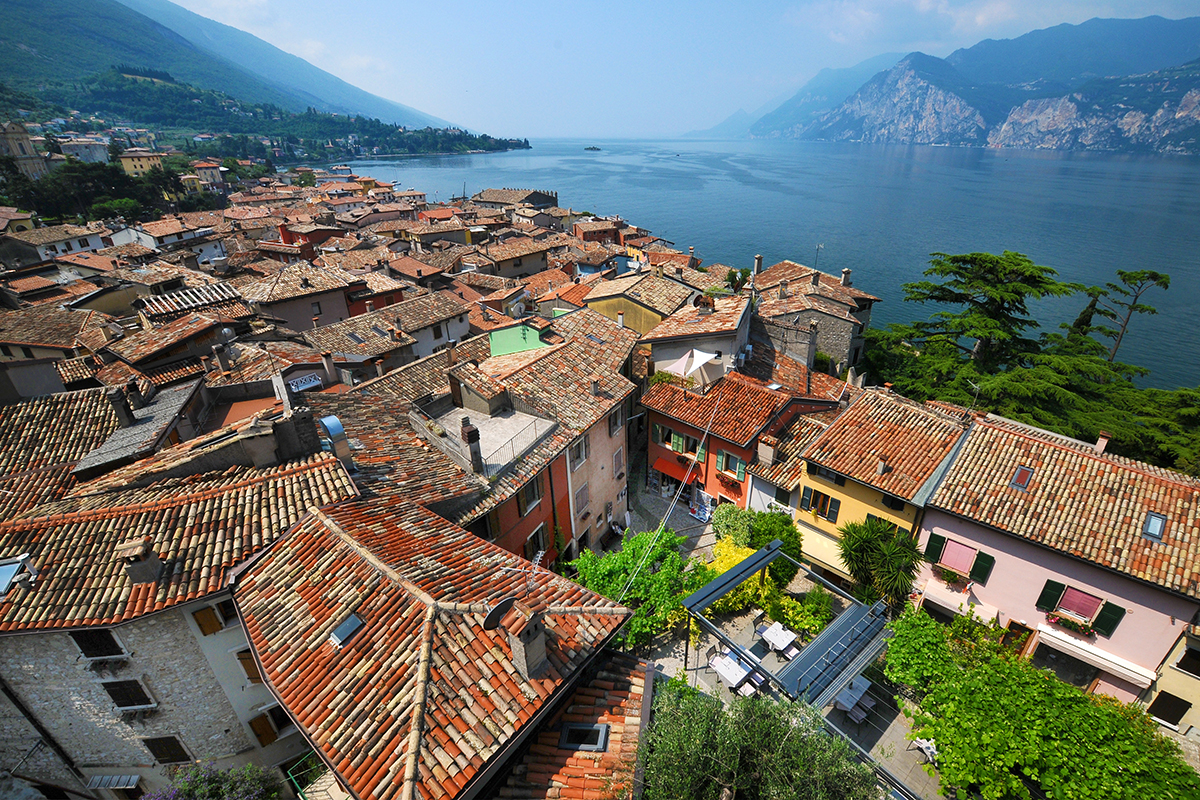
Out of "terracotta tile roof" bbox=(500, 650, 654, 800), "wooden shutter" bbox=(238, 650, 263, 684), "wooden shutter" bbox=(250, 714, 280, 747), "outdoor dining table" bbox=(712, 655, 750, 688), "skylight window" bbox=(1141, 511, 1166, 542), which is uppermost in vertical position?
"terracotta tile roof" bbox=(500, 650, 654, 800)

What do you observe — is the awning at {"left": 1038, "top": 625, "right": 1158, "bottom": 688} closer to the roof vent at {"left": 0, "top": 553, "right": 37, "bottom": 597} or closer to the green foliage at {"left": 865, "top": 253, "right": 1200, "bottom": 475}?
the green foliage at {"left": 865, "top": 253, "right": 1200, "bottom": 475}

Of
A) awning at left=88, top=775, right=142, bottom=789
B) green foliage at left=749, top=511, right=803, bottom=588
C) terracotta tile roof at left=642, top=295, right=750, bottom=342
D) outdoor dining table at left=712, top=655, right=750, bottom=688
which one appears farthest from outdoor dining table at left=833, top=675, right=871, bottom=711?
awning at left=88, top=775, right=142, bottom=789

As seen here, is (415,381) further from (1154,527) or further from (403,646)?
(1154,527)

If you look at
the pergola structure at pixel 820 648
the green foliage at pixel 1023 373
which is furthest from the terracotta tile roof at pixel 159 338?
the green foliage at pixel 1023 373

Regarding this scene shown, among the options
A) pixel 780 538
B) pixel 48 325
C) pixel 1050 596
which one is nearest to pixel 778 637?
pixel 780 538

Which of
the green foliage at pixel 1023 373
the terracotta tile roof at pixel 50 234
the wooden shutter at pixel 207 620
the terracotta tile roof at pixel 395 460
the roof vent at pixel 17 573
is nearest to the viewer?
the roof vent at pixel 17 573

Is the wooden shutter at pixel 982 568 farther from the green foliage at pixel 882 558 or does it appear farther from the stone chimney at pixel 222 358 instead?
the stone chimney at pixel 222 358
